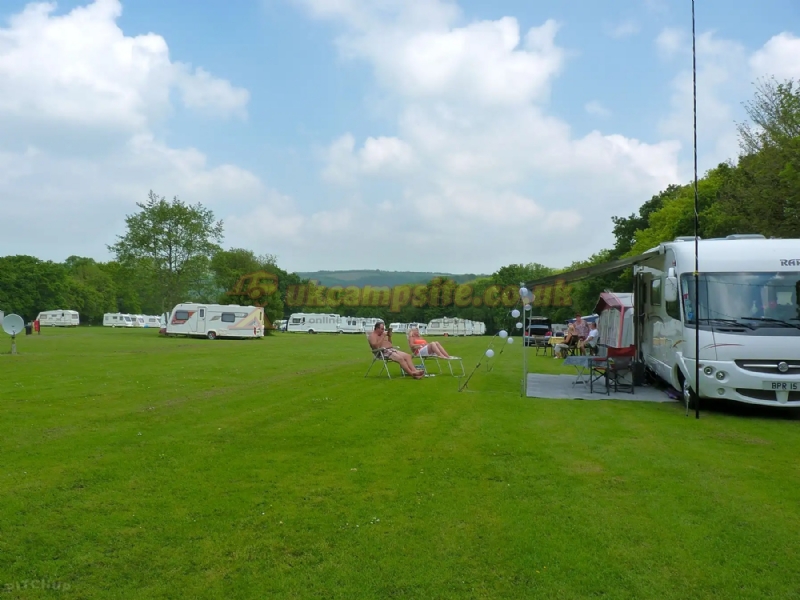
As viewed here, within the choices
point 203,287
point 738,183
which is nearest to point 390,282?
point 203,287

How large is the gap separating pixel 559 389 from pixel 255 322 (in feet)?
107

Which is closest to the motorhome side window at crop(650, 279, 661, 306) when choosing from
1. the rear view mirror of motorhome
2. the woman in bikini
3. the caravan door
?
the rear view mirror of motorhome

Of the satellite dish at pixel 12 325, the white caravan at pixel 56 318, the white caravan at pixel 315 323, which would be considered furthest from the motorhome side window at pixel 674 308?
the white caravan at pixel 56 318

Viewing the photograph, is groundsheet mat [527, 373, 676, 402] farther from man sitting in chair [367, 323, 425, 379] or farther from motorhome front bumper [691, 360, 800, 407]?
man sitting in chair [367, 323, 425, 379]

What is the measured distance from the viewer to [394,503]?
180 inches

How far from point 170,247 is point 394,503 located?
45.2m

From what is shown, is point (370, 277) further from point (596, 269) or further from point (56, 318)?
point (596, 269)

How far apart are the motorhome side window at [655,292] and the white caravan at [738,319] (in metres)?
1.13

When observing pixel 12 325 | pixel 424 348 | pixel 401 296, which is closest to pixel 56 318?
pixel 401 296

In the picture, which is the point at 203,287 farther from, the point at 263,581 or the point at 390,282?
the point at 390,282

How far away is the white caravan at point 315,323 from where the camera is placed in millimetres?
58156

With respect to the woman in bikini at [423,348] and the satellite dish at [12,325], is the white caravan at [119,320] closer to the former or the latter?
the satellite dish at [12,325]

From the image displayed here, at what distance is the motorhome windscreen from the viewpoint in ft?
29.1

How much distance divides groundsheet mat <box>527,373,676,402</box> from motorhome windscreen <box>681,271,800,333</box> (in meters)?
2.08
